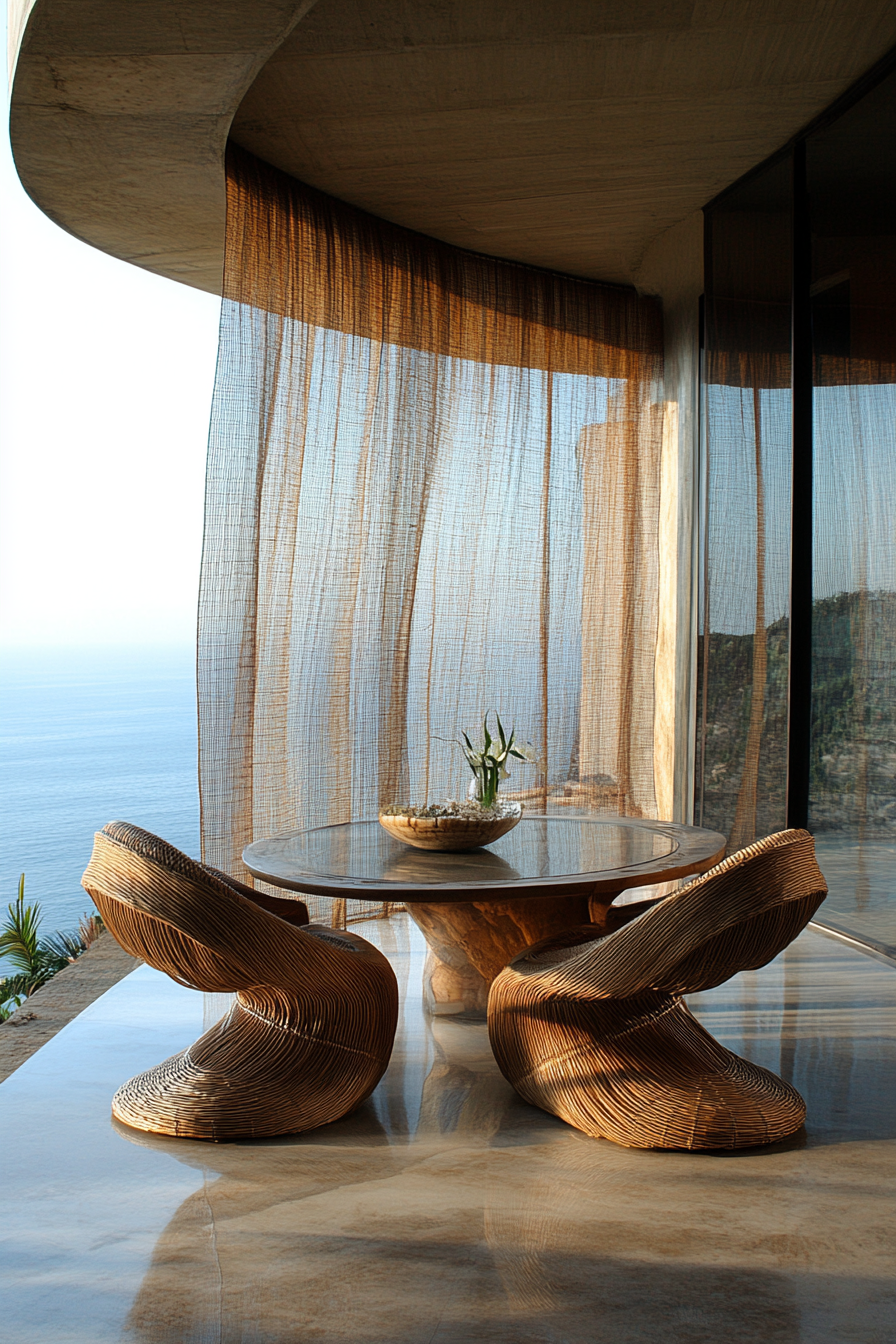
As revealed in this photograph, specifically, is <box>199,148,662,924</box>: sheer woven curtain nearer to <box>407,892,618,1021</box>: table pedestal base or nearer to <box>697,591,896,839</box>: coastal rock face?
<box>697,591,896,839</box>: coastal rock face

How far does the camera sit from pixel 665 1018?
2248 mm

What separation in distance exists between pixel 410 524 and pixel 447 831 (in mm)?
1970

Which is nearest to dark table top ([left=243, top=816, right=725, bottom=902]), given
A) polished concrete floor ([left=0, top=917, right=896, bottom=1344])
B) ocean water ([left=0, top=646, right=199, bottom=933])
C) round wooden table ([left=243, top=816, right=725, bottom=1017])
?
round wooden table ([left=243, top=816, right=725, bottom=1017])

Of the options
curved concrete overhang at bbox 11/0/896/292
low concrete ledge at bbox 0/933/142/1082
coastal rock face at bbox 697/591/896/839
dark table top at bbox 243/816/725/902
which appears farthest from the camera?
coastal rock face at bbox 697/591/896/839

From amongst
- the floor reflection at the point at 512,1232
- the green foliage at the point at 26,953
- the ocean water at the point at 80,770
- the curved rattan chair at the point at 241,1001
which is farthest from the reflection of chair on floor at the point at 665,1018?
the ocean water at the point at 80,770

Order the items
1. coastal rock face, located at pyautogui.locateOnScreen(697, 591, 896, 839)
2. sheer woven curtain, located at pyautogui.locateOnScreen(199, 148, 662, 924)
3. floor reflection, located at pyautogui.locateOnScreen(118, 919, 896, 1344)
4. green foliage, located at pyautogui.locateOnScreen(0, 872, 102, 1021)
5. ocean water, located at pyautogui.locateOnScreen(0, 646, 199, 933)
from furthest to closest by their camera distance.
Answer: ocean water, located at pyautogui.locateOnScreen(0, 646, 199, 933) → green foliage, located at pyautogui.locateOnScreen(0, 872, 102, 1021) → sheer woven curtain, located at pyautogui.locateOnScreen(199, 148, 662, 924) → coastal rock face, located at pyautogui.locateOnScreen(697, 591, 896, 839) → floor reflection, located at pyautogui.locateOnScreen(118, 919, 896, 1344)

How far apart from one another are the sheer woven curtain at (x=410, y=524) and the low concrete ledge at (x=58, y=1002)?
0.55 metres

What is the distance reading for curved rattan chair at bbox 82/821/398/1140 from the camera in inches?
81.4

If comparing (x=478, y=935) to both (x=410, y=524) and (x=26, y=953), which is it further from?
(x=26, y=953)

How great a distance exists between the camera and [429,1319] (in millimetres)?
1549

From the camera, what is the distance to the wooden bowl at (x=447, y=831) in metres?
2.75

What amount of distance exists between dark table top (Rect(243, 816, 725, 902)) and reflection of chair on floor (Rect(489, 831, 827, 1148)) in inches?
7.9

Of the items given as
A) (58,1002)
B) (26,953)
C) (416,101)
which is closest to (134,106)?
(416,101)

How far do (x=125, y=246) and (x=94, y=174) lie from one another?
0.68m
